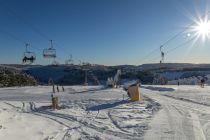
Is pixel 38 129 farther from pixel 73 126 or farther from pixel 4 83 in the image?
pixel 4 83

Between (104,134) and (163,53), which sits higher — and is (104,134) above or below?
below

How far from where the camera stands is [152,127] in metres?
16.7

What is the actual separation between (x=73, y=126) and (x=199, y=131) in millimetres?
5632

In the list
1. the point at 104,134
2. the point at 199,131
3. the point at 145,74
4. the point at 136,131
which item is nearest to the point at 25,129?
the point at 104,134

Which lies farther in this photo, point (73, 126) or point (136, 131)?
point (73, 126)

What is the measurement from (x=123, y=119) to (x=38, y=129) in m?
5.03

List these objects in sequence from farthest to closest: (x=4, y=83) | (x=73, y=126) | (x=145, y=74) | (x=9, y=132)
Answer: (x=145, y=74) → (x=4, y=83) → (x=73, y=126) → (x=9, y=132)

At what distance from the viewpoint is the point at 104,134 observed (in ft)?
49.8

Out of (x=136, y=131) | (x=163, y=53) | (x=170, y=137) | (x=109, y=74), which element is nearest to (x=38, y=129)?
(x=136, y=131)

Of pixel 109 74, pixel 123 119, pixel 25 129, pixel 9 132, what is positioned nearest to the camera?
pixel 9 132

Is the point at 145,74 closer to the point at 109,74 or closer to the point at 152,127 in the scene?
the point at 109,74

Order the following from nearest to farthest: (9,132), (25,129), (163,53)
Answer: (9,132), (25,129), (163,53)

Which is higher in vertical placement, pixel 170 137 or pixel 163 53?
pixel 163 53

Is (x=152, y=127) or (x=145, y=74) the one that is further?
(x=145, y=74)
